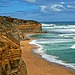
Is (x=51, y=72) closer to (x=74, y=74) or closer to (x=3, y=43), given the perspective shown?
(x=74, y=74)

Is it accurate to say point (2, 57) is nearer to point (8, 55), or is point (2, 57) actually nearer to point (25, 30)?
point (8, 55)

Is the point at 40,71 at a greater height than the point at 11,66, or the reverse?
the point at 11,66

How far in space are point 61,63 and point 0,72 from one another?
1316 centimetres

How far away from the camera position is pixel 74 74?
15.5 metres

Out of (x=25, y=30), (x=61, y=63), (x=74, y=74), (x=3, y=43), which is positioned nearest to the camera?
(x=3, y=43)

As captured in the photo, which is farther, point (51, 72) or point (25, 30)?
point (25, 30)

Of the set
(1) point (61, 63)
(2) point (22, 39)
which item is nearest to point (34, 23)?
(2) point (22, 39)

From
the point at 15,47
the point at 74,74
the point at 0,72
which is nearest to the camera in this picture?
the point at 0,72

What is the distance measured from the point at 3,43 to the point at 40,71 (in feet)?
28.7

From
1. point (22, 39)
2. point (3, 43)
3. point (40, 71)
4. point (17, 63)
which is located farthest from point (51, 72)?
point (22, 39)

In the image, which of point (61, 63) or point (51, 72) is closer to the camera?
point (51, 72)

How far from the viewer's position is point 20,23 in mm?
71875

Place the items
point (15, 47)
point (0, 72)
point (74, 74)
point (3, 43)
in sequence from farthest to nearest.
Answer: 1. point (74, 74)
2. point (15, 47)
3. point (3, 43)
4. point (0, 72)

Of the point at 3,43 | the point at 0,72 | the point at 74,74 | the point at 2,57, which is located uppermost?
the point at 3,43
